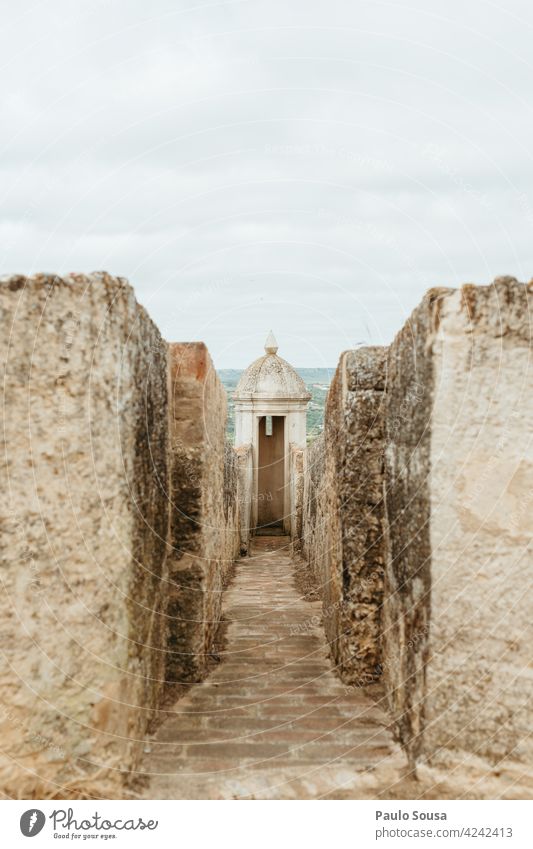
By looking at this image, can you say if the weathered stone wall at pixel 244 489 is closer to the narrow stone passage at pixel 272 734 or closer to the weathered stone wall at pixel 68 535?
the narrow stone passage at pixel 272 734

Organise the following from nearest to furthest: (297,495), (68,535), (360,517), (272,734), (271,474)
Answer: (68,535) → (272,734) → (360,517) → (297,495) → (271,474)

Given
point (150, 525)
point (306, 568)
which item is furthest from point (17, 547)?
point (306, 568)

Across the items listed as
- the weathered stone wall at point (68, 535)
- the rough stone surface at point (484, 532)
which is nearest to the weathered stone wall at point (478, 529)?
the rough stone surface at point (484, 532)

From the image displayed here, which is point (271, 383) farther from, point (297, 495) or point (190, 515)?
point (190, 515)

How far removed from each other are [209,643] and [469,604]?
2189mm

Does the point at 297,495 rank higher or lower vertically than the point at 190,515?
lower

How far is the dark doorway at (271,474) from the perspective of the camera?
1412 cm

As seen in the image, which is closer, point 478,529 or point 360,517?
point 478,529

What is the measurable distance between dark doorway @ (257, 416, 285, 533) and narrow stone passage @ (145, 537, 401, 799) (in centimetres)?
920

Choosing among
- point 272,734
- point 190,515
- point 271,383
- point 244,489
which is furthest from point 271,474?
point 272,734

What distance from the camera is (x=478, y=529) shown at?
110 inches

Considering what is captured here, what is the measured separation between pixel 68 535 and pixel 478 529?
69.9 inches

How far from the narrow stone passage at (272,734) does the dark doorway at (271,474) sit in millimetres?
9198

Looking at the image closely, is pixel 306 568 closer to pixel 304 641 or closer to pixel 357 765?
pixel 304 641
